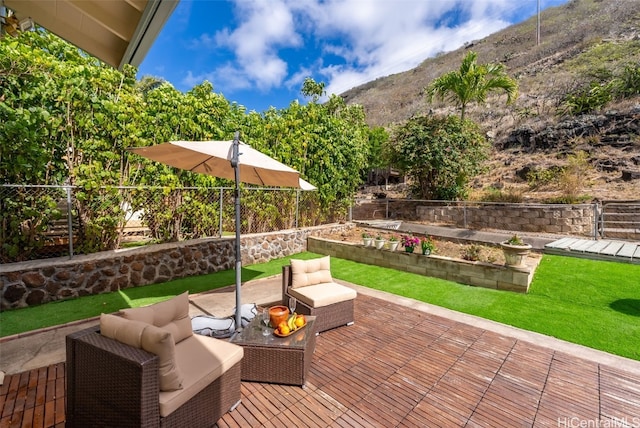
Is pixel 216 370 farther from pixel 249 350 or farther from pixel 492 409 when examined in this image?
pixel 492 409

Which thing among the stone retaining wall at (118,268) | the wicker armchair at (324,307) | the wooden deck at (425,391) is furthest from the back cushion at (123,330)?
the stone retaining wall at (118,268)

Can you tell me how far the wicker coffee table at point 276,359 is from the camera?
2.86 metres

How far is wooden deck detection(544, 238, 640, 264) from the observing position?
6.65m

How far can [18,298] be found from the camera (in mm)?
4707

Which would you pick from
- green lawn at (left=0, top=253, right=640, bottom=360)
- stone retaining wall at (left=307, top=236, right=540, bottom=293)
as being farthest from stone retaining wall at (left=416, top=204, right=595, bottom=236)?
stone retaining wall at (left=307, top=236, right=540, bottom=293)

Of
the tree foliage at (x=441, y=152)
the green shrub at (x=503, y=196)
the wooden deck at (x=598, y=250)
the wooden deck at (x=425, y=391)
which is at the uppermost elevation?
the tree foliage at (x=441, y=152)

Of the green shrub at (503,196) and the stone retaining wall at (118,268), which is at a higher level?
the green shrub at (503,196)

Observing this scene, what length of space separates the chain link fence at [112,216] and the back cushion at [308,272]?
3.78 metres

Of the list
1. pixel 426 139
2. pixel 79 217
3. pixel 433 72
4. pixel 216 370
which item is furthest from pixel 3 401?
pixel 433 72

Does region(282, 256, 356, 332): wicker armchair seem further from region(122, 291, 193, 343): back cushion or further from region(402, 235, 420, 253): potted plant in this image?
region(402, 235, 420, 253): potted plant

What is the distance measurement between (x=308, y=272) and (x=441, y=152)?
38.7 feet

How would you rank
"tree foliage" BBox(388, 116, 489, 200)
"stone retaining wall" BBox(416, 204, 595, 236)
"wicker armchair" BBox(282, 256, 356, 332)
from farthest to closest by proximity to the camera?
"tree foliage" BBox(388, 116, 489, 200) → "stone retaining wall" BBox(416, 204, 595, 236) → "wicker armchair" BBox(282, 256, 356, 332)

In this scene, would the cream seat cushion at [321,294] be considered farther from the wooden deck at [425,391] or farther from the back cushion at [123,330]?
the back cushion at [123,330]

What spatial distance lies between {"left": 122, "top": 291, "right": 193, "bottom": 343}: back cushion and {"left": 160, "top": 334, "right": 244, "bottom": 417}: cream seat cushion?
Result: 10 centimetres
